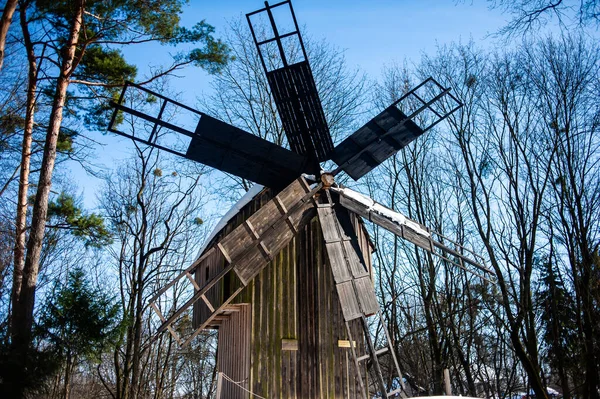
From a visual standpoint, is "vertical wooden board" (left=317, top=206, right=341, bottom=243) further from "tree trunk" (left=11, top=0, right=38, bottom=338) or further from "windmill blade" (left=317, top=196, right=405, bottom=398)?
"tree trunk" (left=11, top=0, right=38, bottom=338)

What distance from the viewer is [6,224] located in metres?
14.9

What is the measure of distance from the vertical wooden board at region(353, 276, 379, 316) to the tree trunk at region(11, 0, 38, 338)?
23.9 feet

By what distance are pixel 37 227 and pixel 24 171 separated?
5.65ft

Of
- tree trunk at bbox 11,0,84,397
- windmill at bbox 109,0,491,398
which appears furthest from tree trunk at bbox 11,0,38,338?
windmill at bbox 109,0,491,398

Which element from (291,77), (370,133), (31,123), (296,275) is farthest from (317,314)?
(31,123)

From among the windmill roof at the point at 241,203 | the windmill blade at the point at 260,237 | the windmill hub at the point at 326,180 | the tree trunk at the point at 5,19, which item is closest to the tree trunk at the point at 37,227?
the tree trunk at the point at 5,19

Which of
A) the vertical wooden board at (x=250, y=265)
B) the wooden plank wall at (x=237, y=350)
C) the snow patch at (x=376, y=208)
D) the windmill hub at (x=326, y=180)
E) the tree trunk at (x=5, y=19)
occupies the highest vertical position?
the tree trunk at (x=5, y=19)

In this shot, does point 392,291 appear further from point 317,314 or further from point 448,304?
point 317,314

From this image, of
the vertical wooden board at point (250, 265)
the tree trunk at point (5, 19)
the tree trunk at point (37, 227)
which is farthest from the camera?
the tree trunk at point (5, 19)

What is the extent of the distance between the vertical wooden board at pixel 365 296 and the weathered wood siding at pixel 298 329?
870mm

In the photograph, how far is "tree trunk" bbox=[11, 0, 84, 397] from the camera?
10078mm

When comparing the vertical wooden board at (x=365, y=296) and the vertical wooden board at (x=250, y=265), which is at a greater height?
the vertical wooden board at (x=250, y=265)

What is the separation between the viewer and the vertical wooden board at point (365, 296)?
8.87 metres

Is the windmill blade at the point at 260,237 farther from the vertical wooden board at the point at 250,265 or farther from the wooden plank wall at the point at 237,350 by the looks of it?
the wooden plank wall at the point at 237,350
